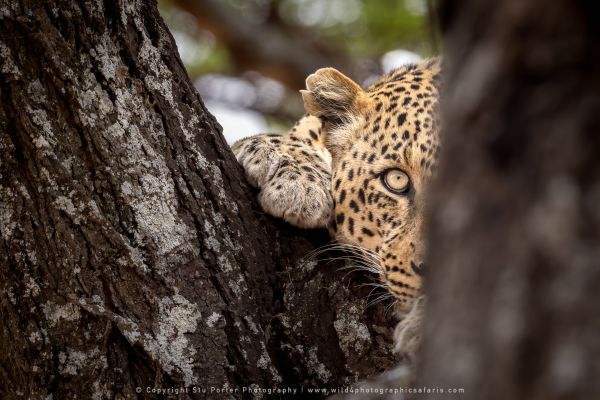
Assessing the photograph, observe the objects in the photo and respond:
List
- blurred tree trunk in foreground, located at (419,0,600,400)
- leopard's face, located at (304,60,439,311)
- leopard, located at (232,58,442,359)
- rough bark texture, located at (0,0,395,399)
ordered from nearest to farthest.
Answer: blurred tree trunk in foreground, located at (419,0,600,400) → rough bark texture, located at (0,0,395,399) → leopard, located at (232,58,442,359) → leopard's face, located at (304,60,439,311)

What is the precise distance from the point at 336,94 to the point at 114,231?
87.0 inches

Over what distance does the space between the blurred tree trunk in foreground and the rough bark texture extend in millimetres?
1843

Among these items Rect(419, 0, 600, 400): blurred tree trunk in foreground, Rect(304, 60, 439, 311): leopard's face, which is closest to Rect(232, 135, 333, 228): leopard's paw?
Rect(304, 60, 439, 311): leopard's face

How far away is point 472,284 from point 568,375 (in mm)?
189

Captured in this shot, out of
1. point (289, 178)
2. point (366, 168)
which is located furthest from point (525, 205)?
point (366, 168)

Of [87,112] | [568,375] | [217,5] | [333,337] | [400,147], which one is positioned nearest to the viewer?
[568,375]

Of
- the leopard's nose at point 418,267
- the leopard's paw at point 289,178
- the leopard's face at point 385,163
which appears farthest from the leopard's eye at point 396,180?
the leopard's nose at point 418,267

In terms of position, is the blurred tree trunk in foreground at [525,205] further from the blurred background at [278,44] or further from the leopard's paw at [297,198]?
the blurred background at [278,44]

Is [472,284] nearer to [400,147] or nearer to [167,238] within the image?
[167,238]

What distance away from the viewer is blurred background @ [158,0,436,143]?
8391 mm

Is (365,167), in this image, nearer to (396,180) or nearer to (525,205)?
(396,180)

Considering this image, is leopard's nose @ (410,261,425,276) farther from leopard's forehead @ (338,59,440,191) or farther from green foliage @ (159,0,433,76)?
green foliage @ (159,0,433,76)

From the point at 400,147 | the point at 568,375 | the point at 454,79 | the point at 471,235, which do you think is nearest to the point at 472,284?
the point at 471,235

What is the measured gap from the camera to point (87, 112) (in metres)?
2.75
